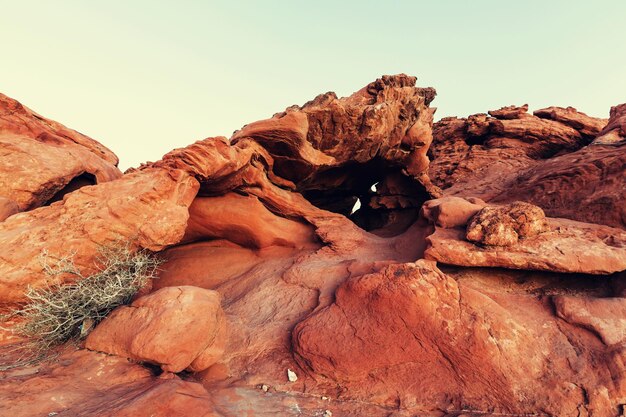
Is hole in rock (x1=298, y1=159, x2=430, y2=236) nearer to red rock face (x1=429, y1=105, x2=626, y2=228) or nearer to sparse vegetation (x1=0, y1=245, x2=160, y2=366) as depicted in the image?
red rock face (x1=429, y1=105, x2=626, y2=228)

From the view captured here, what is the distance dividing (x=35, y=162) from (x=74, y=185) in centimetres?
146

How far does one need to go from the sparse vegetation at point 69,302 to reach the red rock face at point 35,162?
2613mm

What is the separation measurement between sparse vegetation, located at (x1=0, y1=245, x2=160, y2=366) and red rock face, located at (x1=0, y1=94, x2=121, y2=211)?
8.57 ft

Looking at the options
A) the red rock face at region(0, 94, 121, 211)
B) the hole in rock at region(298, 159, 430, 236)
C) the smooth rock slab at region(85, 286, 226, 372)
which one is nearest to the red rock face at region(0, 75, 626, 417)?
the smooth rock slab at region(85, 286, 226, 372)

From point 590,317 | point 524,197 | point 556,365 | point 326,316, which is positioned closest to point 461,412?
point 556,365

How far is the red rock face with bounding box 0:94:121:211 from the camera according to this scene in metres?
6.67

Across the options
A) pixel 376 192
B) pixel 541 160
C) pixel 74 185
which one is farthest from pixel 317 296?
pixel 541 160

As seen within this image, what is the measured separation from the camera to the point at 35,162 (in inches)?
275

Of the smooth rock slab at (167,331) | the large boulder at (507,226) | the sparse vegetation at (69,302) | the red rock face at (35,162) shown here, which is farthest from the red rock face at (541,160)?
the red rock face at (35,162)

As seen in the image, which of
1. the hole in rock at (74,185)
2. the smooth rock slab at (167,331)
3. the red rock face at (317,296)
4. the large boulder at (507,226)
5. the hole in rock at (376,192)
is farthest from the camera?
the hole in rock at (376,192)

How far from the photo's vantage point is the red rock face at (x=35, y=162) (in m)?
6.67

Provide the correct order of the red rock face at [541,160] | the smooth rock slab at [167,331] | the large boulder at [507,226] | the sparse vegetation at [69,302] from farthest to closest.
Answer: the red rock face at [541,160] < the large boulder at [507,226] < the sparse vegetation at [69,302] < the smooth rock slab at [167,331]

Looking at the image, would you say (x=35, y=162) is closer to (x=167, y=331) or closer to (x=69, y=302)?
(x=69, y=302)

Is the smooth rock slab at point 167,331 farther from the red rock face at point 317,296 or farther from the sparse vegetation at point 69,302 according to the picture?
the sparse vegetation at point 69,302
